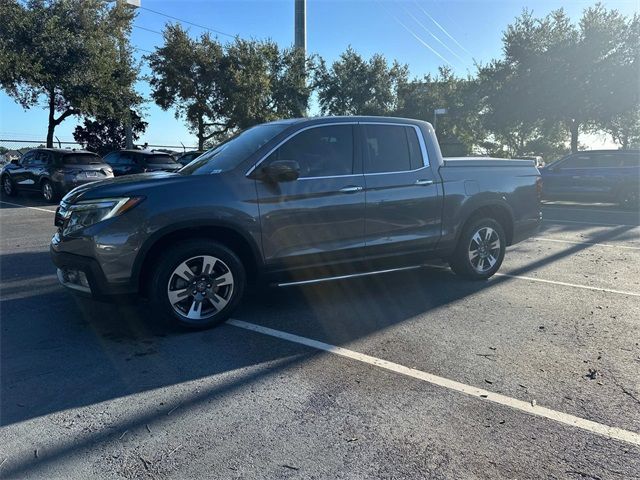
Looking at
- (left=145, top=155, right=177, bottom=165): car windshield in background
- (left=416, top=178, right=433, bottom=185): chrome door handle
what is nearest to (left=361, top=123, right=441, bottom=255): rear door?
(left=416, top=178, right=433, bottom=185): chrome door handle

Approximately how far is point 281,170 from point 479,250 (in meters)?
3.10

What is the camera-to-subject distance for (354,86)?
35.9m

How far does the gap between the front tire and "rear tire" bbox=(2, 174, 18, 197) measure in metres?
14.3

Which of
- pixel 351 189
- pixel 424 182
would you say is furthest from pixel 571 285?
pixel 351 189

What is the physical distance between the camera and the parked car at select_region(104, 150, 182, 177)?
54.4 ft

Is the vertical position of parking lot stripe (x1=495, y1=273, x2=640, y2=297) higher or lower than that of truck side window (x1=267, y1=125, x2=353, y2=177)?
lower

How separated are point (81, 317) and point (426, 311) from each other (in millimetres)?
3453

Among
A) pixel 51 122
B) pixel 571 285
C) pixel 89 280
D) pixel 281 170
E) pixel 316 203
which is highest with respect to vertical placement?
pixel 51 122

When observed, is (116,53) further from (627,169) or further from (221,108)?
(627,169)

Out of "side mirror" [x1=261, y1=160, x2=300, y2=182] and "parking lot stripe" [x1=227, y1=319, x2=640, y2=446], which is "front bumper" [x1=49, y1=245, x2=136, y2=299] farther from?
"side mirror" [x1=261, y1=160, x2=300, y2=182]

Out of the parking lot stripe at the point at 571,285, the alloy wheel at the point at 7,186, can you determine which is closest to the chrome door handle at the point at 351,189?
the parking lot stripe at the point at 571,285

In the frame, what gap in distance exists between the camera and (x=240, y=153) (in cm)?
494

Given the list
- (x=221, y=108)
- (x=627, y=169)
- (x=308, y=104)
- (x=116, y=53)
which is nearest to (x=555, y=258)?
(x=627, y=169)

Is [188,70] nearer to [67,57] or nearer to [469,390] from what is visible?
[67,57]
